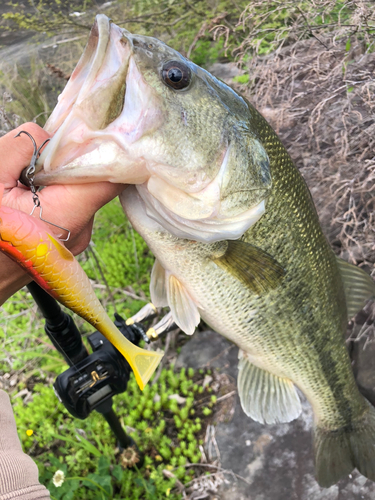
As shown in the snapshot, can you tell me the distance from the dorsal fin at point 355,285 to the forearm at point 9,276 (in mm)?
1326

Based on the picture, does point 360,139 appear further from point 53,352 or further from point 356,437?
point 53,352

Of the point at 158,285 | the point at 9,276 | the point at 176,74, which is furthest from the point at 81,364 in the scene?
the point at 176,74

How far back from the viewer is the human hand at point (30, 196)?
934 millimetres

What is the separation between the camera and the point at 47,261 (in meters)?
0.80

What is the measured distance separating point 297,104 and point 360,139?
0.52 m

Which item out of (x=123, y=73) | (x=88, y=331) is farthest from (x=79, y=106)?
(x=88, y=331)

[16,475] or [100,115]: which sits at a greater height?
[100,115]

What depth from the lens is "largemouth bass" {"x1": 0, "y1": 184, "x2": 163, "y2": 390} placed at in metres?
0.75

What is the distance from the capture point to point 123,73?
2.90ft

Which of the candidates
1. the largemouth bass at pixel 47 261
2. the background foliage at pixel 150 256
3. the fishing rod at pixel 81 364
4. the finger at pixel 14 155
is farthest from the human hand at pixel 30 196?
the background foliage at pixel 150 256

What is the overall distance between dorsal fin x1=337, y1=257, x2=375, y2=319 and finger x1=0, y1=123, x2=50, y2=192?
1.35 m

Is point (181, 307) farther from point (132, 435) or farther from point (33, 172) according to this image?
point (132, 435)

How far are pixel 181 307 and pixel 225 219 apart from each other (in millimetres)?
442

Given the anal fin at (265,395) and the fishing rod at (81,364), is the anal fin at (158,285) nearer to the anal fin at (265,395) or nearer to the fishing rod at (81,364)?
the fishing rod at (81,364)
